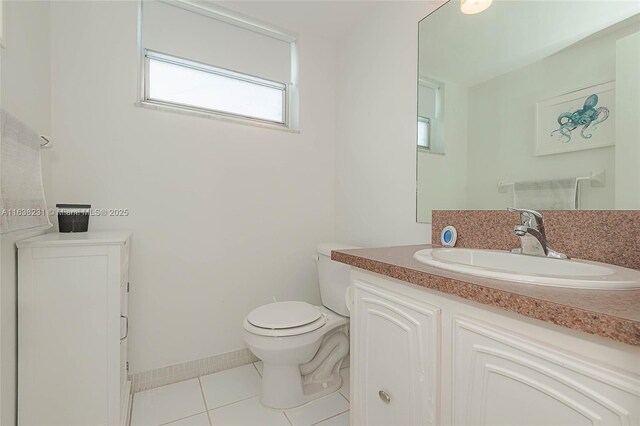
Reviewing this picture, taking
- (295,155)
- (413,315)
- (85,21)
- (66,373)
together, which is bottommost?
(66,373)

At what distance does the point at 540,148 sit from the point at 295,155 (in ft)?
4.57

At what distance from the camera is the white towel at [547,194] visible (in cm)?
97

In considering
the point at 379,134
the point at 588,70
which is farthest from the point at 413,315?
the point at 379,134

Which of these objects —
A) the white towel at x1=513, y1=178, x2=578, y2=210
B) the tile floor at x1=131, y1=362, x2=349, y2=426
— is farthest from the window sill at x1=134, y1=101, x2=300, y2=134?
the tile floor at x1=131, y1=362, x2=349, y2=426

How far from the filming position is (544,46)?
1.05 m

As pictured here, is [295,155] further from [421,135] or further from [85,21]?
[85,21]

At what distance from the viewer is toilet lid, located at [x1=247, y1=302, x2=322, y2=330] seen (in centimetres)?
141

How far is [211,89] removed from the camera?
1.83 m

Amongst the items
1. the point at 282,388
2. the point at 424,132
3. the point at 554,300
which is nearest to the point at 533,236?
the point at 554,300

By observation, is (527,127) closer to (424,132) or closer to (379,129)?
(424,132)

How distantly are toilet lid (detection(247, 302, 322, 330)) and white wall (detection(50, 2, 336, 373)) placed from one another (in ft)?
1.18

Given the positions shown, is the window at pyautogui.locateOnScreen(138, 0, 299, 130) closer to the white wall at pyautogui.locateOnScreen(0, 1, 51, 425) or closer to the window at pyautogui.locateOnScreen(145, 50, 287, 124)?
the window at pyautogui.locateOnScreen(145, 50, 287, 124)

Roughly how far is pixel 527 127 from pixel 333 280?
3.94 feet

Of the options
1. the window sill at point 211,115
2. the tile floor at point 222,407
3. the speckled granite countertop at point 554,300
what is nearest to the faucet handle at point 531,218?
the speckled granite countertop at point 554,300
